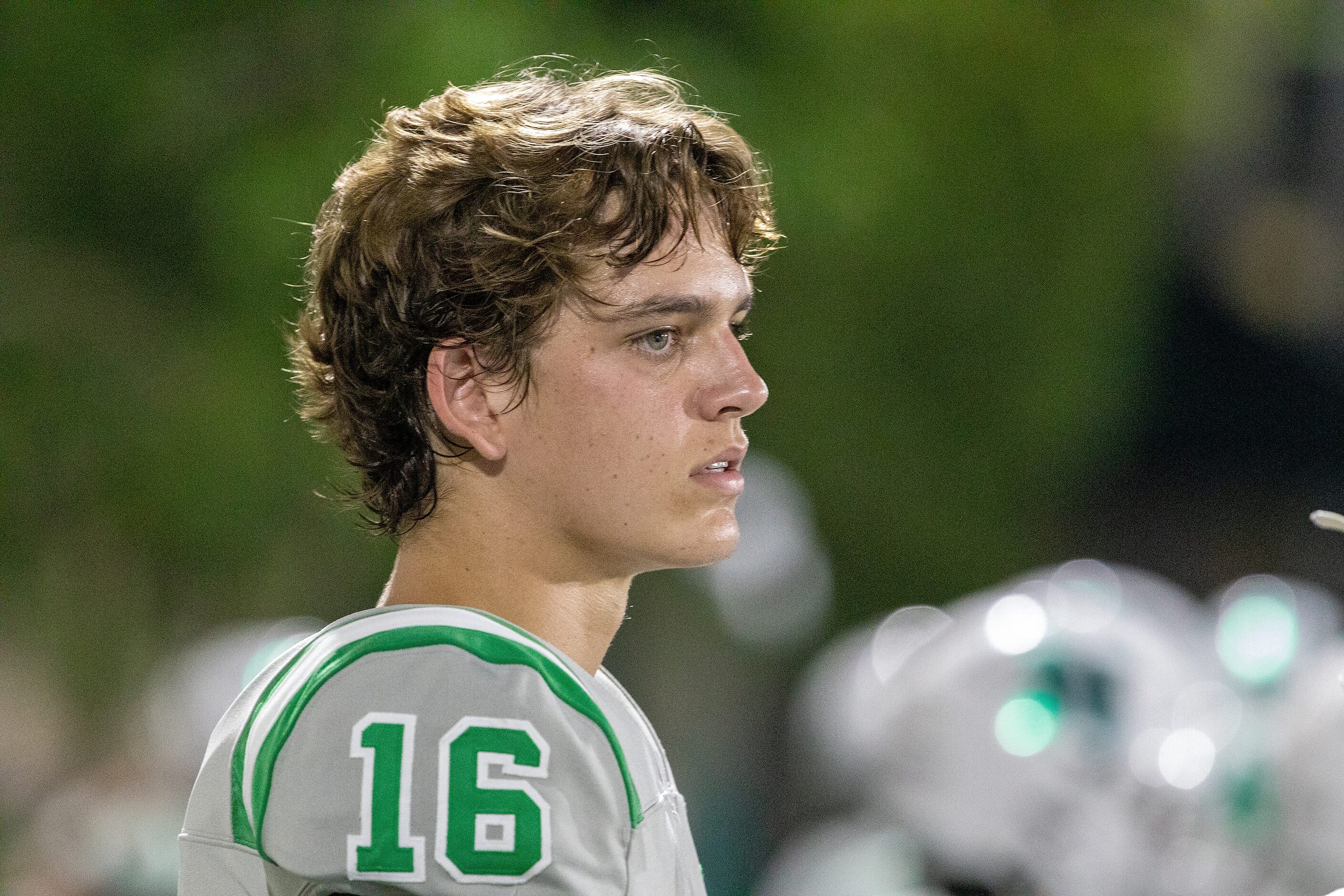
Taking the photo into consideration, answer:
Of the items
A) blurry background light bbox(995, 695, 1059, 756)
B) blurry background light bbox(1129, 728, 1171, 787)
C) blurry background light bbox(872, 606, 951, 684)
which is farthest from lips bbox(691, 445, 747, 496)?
blurry background light bbox(872, 606, 951, 684)

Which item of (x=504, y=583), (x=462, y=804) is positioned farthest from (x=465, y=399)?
(x=462, y=804)

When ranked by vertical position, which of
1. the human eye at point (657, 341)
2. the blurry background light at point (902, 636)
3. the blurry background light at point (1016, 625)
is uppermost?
the human eye at point (657, 341)

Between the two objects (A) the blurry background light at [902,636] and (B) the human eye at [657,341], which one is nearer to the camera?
(B) the human eye at [657,341]

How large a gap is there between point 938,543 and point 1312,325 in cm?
227

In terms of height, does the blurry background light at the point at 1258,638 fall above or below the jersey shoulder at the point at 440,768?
below

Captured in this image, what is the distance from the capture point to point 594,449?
4.61ft

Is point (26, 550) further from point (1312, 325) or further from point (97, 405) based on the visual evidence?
point (1312, 325)

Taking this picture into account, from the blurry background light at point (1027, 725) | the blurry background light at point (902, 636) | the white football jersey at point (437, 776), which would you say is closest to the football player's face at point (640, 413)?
the white football jersey at point (437, 776)

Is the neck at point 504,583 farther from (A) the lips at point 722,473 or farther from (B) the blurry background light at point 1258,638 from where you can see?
(B) the blurry background light at point 1258,638

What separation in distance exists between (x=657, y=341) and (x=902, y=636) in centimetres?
362

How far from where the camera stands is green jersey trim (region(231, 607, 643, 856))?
1199 mm

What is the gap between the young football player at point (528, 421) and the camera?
1.20 m

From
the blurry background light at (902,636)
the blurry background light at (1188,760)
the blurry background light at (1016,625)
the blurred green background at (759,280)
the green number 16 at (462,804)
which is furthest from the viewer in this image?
the blurred green background at (759,280)

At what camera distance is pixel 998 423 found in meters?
7.66
